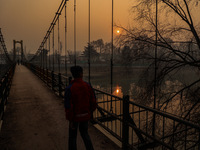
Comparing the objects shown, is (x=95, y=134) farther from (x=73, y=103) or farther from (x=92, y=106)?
(x=73, y=103)

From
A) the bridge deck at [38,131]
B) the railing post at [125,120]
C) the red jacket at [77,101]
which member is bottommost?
the bridge deck at [38,131]

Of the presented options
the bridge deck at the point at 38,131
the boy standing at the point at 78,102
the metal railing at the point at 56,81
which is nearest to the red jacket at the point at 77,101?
the boy standing at the point at 78,102


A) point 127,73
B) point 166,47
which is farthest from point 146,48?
point 127,73

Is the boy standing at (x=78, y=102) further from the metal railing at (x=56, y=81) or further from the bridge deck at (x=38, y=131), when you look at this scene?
the metal railing at (x=56, y=81)

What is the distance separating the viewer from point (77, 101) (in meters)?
2.67

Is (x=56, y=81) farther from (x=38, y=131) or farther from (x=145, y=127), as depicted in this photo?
(x=145, y=127)

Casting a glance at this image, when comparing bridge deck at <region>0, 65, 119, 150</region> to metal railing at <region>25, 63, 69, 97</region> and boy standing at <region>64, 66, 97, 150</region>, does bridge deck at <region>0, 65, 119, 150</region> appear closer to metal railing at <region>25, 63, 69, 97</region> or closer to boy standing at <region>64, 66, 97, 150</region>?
boy standing at <region>64, 66, 97, 150</region>

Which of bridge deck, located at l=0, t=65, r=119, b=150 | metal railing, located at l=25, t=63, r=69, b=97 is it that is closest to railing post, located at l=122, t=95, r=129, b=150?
bridge deck, located at l=0, t=65, r=119, b=150

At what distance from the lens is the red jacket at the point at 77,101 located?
2639 mm

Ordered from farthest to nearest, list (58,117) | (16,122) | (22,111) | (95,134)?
1. (22,111)
2. (58,117)
3. (16,122)
4. (95,134)

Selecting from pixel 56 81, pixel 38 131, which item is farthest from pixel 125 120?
pixel 56 81

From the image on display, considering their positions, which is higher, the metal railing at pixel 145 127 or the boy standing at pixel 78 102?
the boy standing at pixel 78 102

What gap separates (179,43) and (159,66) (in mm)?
1511

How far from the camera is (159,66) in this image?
7.79 m
